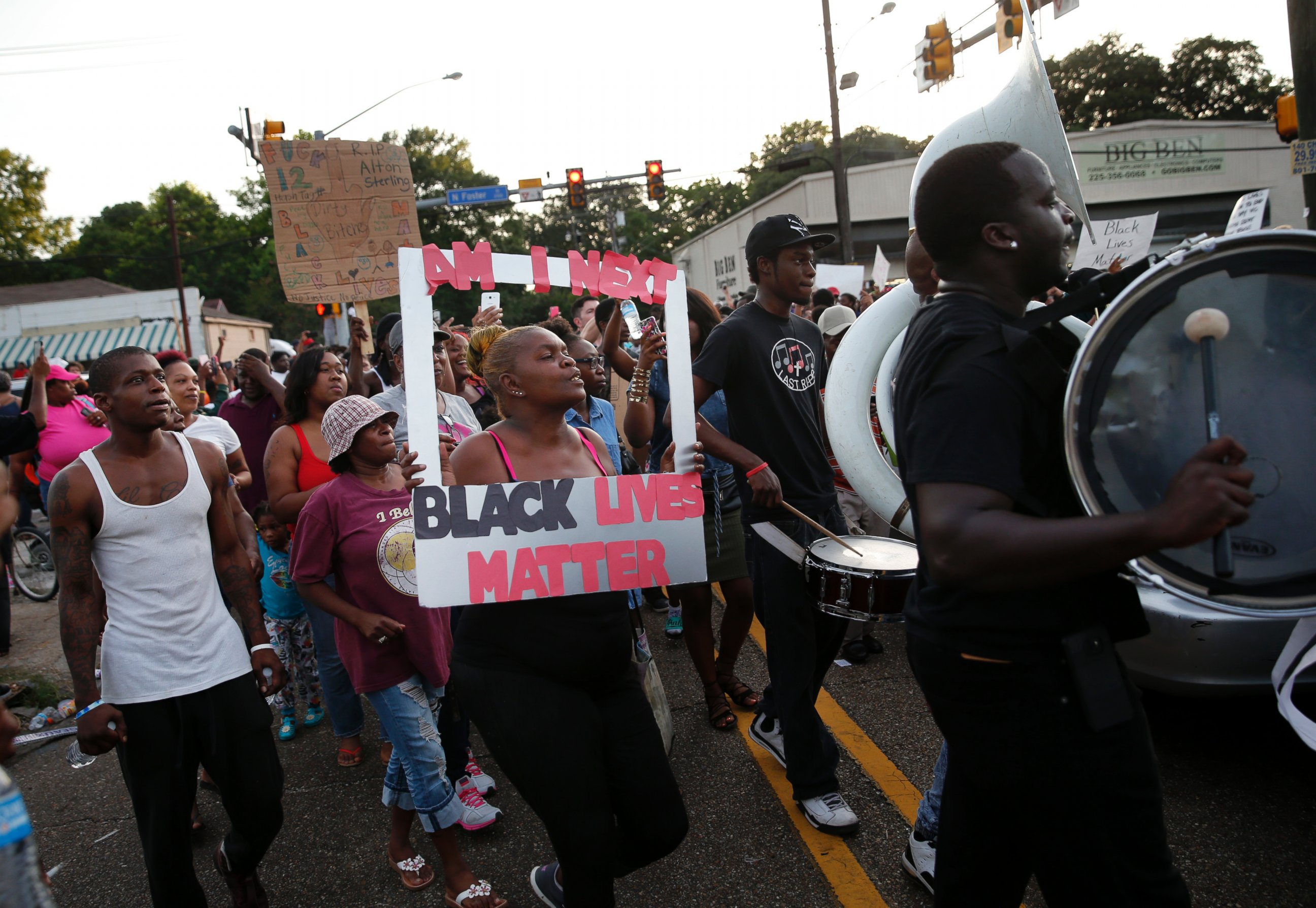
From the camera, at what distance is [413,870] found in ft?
10.4

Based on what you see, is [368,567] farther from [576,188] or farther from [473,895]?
[576,188]

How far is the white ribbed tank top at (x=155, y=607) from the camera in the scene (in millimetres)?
2670

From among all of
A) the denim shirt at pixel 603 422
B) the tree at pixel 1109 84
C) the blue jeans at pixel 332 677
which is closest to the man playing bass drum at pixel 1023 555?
the denim shirt at pixel 603 422

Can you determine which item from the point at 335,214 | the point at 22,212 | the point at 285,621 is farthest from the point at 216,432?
the point at 22,212

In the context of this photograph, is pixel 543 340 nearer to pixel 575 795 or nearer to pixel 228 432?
pixel 575 795

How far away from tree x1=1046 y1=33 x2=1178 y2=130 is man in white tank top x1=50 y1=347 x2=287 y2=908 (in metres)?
58.3

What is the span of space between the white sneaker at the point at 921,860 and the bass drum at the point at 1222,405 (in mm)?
1676

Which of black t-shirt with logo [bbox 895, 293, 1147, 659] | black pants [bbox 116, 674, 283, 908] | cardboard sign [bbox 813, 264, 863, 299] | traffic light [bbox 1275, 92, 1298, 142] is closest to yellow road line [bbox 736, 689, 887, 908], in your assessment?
black t-shirt with logo [bbox 895, 293, 1147, 659]

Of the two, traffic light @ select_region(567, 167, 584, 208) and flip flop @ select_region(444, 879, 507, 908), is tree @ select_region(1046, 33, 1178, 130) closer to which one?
traffic light @ select_region(567, 167, 584, 208)

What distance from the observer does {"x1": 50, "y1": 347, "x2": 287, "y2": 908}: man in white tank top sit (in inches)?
104

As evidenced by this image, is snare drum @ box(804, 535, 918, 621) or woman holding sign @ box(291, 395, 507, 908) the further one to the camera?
woman holding sign @ box(291, 395, 507, 908)

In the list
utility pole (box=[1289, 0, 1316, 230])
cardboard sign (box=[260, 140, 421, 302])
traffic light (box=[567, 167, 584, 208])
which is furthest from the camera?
traffic light (box=[567, 167, 584, 208])

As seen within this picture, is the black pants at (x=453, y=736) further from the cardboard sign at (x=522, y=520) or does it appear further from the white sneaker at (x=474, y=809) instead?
the cardboard sign at (x=522, y=520)

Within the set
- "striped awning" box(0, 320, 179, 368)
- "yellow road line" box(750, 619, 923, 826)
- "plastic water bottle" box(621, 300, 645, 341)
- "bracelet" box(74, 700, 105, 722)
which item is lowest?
"yellow road line" box(750, 619, 923, 826)
